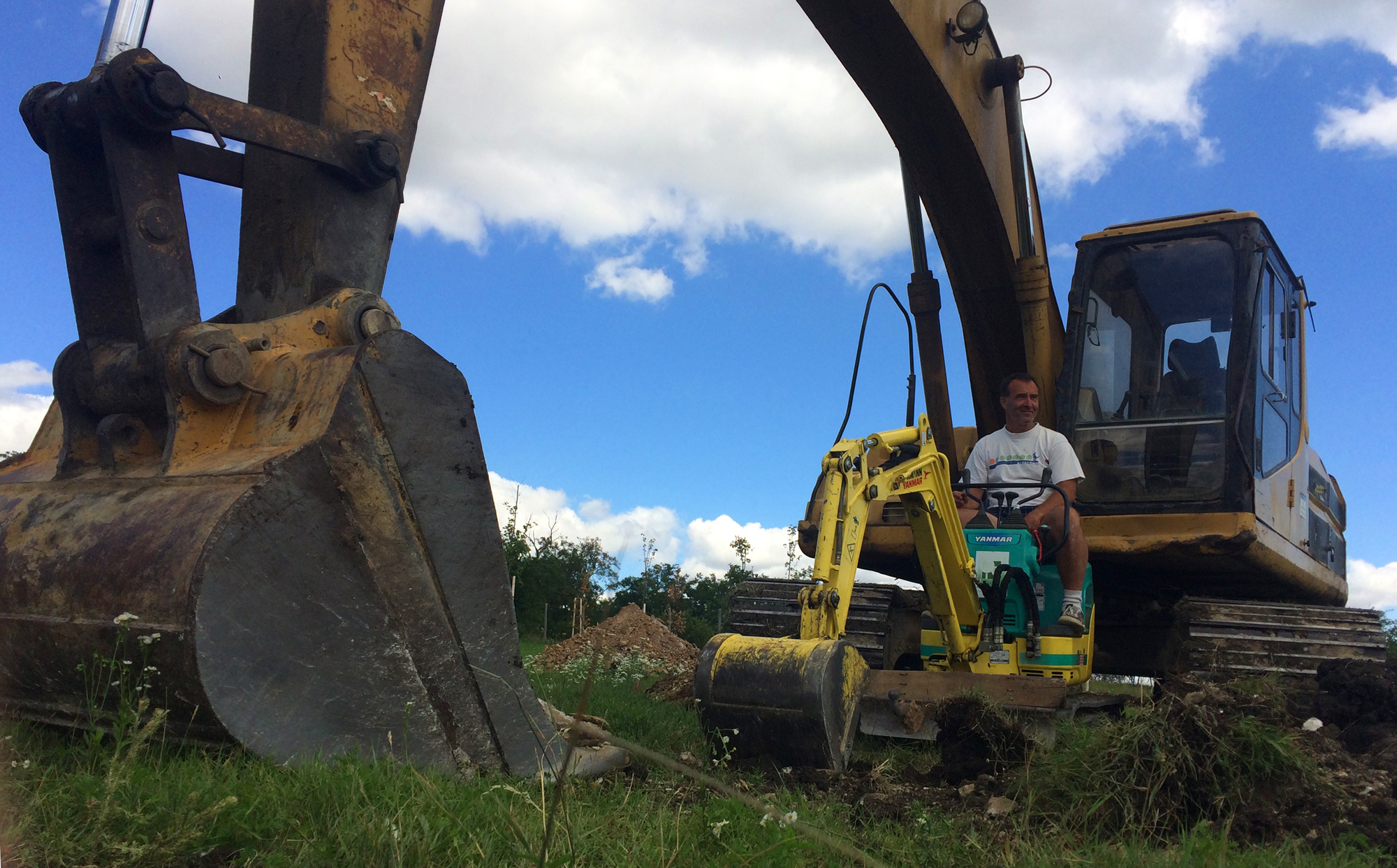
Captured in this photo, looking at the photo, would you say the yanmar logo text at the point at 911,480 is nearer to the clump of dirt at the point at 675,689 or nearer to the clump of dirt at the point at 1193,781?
the clump of dirt at the point at 1193,781

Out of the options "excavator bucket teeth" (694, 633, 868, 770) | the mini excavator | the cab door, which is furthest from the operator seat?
"excavator bucket teeth" (694, 633, 868, 770)

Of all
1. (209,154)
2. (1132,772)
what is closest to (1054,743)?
(1132,772)

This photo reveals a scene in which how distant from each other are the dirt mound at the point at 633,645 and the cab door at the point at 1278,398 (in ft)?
14.5

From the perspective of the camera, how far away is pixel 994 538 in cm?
541

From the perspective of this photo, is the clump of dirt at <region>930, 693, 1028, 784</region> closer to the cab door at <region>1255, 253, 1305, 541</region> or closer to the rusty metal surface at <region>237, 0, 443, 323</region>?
the cab door at <region>1255, 253, 1305, 541</region>

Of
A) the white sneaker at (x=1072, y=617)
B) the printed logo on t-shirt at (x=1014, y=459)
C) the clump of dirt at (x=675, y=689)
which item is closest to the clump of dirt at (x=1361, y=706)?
the white sneaker at (x=1072, y=617)

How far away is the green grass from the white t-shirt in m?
2.53

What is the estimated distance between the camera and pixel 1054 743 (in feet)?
15.1

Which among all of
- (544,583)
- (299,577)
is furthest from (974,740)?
(544,583)

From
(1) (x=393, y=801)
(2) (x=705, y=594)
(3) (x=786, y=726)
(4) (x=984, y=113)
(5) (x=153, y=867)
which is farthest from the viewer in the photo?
(2) (x=705, y=594)

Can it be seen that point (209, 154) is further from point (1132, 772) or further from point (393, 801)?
point (1132, 772)

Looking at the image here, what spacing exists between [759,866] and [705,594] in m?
15.3

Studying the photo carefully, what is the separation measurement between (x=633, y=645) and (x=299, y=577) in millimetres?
7603

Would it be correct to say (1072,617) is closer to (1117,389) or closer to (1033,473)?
(1033,473)
